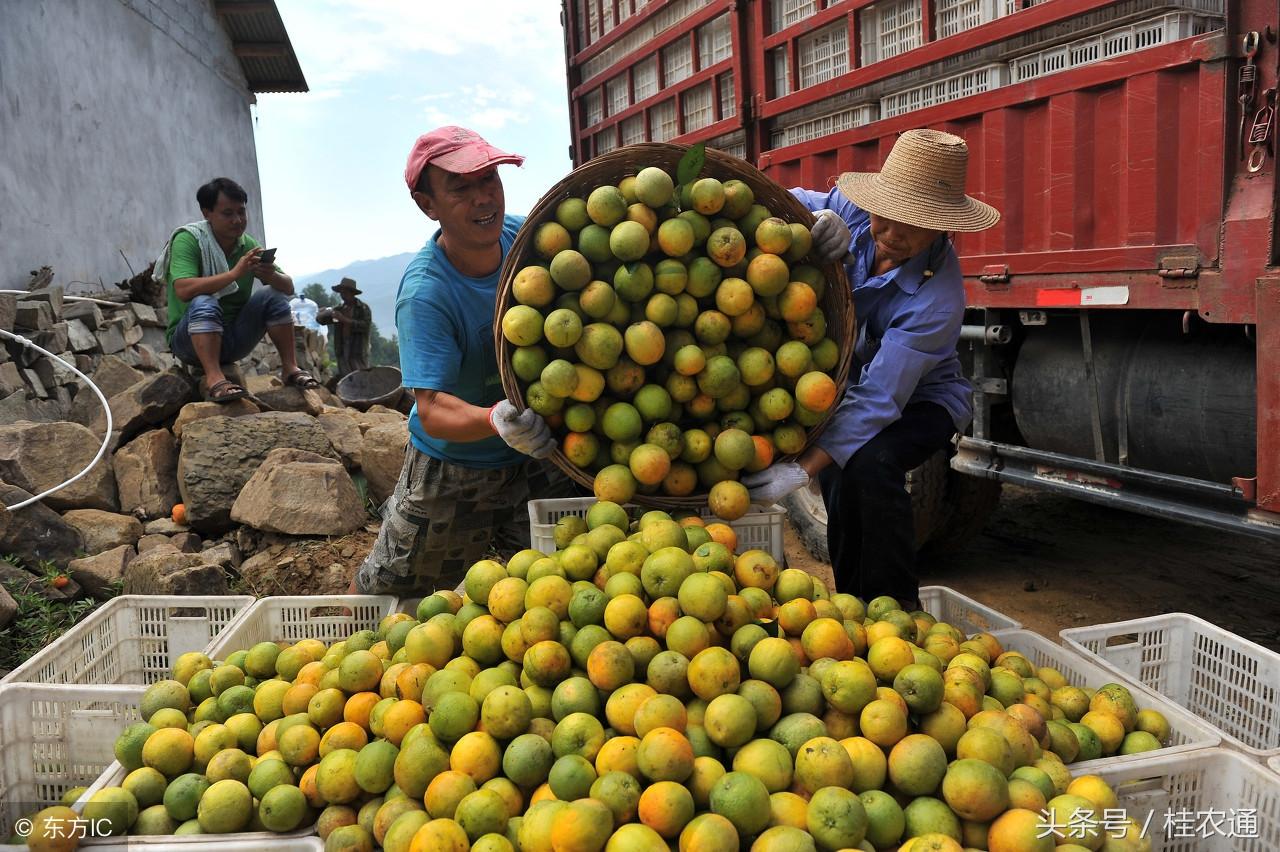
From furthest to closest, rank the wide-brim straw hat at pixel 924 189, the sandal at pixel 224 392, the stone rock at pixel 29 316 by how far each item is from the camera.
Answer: the stone rock at pixel 29 316 → the sandal at pixel 224 392 → the wide-brim straw hat at pixel 924 189

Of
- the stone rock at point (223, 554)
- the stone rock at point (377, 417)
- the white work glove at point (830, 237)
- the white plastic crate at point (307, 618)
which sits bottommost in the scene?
the stone rock at point (223, 554)

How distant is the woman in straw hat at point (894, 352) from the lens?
300 centimetres

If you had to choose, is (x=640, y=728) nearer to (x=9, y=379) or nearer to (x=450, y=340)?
(x=450, y=340)

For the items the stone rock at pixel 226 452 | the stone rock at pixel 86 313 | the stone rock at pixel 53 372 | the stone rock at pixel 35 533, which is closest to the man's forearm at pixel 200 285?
the stone rock at pixel 226 452

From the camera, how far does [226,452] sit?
232 inches

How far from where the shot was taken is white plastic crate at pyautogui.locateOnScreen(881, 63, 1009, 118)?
13.5 feet

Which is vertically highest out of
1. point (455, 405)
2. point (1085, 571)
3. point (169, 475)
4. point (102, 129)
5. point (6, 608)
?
point (102, 129)

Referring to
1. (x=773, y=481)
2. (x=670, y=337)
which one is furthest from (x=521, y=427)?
(x=773, y=481)

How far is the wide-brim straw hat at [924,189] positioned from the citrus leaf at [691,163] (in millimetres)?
609

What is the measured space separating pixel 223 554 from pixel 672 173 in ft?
12.8

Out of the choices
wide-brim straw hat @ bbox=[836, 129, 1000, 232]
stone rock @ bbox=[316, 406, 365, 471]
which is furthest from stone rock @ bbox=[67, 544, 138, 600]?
wide-brim straw hat @ bbox=[836, 129, 1000, 232]

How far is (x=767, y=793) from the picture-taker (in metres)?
1.78

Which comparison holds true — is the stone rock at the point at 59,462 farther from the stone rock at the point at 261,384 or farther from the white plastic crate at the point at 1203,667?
the white plastic crate at the point at 1203,667

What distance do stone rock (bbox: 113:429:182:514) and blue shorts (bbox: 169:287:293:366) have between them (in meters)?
0.70
